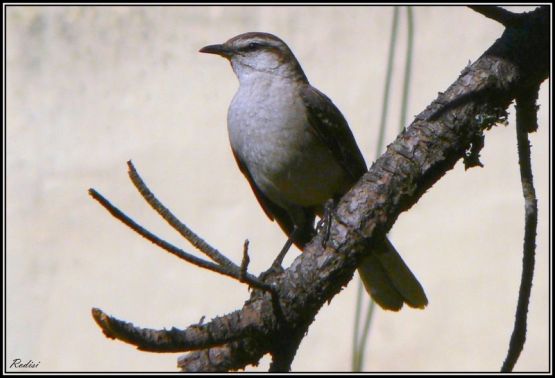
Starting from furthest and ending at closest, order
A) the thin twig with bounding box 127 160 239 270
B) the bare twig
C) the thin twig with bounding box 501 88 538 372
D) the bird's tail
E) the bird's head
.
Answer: the bird's head → the bird's tail → the thin twig with bounding box 501 88 538 372 → the thin twig with bounding box 127 160 239 270 → the bare twig

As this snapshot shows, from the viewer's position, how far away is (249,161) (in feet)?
15.4

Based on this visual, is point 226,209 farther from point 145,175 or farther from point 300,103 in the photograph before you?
point 300,103

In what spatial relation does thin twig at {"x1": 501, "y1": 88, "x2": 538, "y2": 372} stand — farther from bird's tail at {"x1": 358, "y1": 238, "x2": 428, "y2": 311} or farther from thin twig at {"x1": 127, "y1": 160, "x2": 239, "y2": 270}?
bird's tail at {"x1": 358, "y1": 238, "x2": 428, "y2": 311}

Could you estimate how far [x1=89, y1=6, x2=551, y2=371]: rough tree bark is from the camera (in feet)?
10.0

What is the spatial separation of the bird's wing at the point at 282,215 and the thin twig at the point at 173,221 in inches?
75.7

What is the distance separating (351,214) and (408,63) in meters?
2.73

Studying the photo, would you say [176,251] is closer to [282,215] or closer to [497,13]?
[497,13]

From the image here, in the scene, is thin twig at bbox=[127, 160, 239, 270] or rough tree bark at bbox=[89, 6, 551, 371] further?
rough tree bark at bbox=[89, 6, 551, 371]

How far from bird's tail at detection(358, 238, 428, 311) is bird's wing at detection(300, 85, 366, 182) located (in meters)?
0.38

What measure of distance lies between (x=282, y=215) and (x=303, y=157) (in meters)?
0.53

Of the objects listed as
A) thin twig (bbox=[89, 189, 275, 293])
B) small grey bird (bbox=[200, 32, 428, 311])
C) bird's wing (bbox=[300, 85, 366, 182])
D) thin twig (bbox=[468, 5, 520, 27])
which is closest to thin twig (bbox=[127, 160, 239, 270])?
thin twig (bbox=[89, 189, 275, 293])

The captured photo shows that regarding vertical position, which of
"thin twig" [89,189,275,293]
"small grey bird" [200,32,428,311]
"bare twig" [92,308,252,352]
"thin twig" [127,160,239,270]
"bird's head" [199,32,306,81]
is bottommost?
"bare twig" [92,308,252,352]

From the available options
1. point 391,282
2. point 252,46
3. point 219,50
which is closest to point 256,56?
point 252,46

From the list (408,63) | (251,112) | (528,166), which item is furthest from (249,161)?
(528,166)
